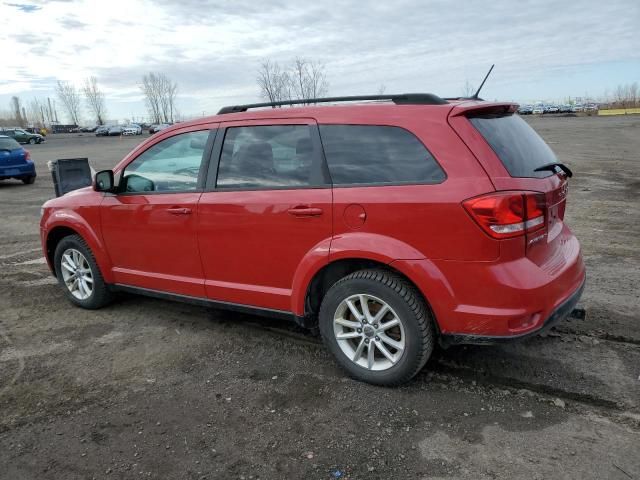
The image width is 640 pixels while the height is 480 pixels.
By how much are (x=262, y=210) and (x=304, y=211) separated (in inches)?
13.9

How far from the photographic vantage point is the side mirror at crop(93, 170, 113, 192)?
4578mm

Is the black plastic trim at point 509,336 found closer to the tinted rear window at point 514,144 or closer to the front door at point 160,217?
the tinted rear window at point 514,144

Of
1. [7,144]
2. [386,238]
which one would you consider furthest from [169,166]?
[7,144]

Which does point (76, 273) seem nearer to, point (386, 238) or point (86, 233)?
point (86, 233)

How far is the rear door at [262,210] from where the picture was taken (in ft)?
11.6

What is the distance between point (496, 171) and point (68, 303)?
14.3 ft

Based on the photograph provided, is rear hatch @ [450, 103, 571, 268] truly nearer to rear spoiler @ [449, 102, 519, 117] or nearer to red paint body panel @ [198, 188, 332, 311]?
rear spoiler @ [449, 102, 519, 117]

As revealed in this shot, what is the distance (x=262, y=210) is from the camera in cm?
370

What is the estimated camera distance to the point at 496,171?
3.04 m

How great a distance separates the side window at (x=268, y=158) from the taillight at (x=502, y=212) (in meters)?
1.07

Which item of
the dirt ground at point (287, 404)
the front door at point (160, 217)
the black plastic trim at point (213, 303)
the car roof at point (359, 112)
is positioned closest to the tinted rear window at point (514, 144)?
the car roof at point (359, 112)

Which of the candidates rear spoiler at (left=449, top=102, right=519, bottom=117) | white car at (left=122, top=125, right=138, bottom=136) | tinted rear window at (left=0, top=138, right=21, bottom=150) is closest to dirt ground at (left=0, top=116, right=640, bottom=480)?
rear spoiler at (left=449, top=102, right=519, bottom=117)

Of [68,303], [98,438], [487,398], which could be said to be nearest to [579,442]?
[487,398]

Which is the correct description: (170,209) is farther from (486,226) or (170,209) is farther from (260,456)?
(486,226)
